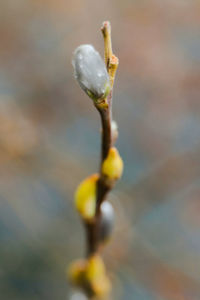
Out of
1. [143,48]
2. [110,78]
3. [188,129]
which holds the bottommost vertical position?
[110,78]

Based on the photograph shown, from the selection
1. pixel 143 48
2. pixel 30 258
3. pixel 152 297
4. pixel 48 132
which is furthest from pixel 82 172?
pixel 143 48

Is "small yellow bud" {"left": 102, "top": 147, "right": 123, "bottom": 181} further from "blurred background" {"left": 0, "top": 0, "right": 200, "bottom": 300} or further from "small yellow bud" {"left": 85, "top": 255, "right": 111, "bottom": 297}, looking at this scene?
"blurred background" {"left": 0, "top": 0, "right": 200, "bottom": 300}

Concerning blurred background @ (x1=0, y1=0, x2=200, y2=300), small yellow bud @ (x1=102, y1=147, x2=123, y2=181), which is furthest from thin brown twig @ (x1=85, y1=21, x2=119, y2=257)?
blurred background @ (x1=0, y1=0, x2=200, y2=300)

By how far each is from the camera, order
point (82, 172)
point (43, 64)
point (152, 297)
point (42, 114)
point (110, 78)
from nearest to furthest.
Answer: point (110, 78), point (152, 297), point (82, 172), point (42, 114), point (43, 64)

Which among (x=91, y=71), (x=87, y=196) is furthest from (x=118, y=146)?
(x=91, y=71)

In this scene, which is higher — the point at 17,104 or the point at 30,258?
the point at 17,104

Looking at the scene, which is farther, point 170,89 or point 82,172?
point 170,89

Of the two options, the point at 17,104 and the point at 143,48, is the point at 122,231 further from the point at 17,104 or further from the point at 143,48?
the point at 143,48

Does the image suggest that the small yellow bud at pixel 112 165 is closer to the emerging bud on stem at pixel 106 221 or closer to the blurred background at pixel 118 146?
the emerging bud on stem at pixel 106 221
